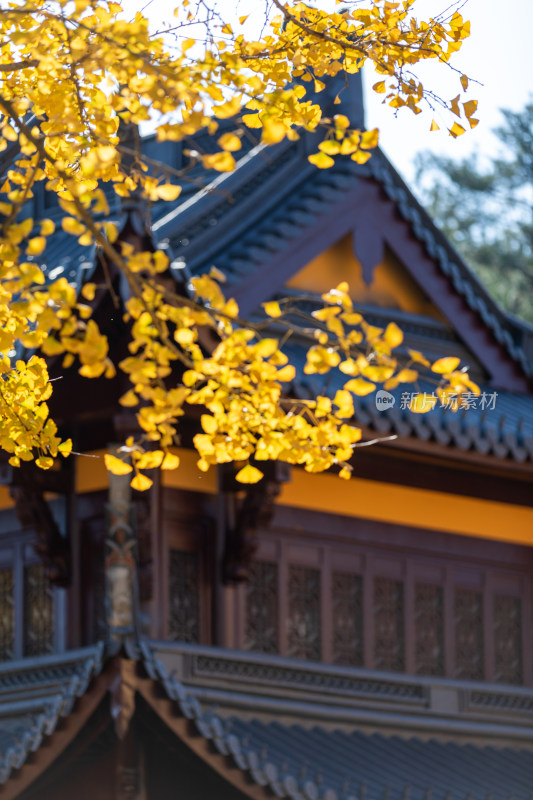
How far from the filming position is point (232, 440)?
5.33 m

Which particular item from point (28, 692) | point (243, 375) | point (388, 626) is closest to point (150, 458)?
point (243, 375)

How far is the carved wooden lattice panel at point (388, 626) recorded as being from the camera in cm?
1123

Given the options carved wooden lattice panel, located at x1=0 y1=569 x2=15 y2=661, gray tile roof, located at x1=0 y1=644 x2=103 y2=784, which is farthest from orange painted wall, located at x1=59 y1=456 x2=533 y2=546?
gray tile roof, located at x1=0 y1=644 x2=103 y2=784

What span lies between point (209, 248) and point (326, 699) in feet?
11.7

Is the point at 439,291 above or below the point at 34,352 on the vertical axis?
above

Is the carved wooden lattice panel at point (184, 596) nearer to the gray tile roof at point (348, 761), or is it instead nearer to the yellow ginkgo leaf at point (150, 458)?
the gray tile roof at point (348, 761)

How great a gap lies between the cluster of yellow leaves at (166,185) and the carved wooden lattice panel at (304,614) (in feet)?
16.9

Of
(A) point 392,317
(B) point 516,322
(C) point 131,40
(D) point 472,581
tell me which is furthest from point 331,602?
(C) point 131,40

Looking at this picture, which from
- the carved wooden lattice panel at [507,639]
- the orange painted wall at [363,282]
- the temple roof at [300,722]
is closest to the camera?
the temple roof at [300,722]

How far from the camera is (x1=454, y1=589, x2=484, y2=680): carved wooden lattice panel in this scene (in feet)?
38.3

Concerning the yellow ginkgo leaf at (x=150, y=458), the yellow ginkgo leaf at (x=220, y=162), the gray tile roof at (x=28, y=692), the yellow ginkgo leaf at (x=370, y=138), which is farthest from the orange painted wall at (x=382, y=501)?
the yellow ginkgo leaf at (x=220, y=162)

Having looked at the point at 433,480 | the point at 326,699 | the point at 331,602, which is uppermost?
the point at 433,480

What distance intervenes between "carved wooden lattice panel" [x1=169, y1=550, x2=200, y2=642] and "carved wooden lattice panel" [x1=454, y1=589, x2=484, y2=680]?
Result: 2431 millimetres

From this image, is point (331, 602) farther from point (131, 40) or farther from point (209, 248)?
point (131, 40)
